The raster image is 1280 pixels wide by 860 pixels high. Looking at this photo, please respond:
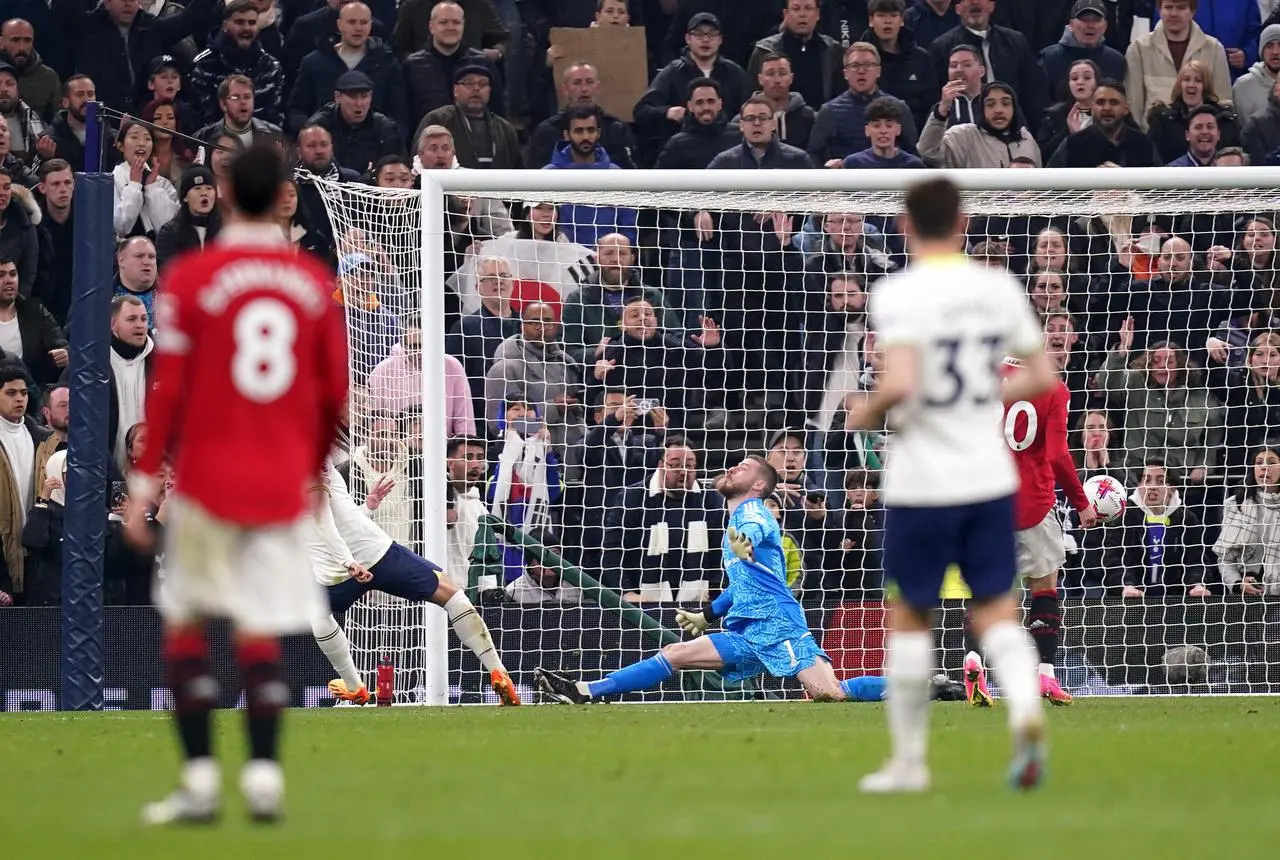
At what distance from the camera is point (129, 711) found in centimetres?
1381

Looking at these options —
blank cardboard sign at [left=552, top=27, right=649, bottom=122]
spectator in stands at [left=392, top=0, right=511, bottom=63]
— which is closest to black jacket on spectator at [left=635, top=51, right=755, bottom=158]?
blank cardboard sign at [left=552, top=27, right=649, bottom=122]

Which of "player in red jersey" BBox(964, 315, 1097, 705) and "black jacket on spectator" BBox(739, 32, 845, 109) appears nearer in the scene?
"player in red jersey" BBox(964, 315, 1097, 705)

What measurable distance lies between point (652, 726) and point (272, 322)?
5099 millimetres

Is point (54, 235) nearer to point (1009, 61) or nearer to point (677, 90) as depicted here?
point (677, 90)

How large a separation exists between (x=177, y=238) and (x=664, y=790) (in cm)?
1017

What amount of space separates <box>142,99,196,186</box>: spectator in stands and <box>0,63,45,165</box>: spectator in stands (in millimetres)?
1043

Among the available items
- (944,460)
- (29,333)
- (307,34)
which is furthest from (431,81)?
(944,460)

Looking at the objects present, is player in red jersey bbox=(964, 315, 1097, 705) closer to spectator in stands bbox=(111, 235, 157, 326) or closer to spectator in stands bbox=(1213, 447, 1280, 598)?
spectator in stands bbox=(1213, 447, 1280, 598)

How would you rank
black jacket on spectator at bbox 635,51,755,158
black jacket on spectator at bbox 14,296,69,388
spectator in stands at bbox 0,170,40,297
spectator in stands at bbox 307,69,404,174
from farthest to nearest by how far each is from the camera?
black jacket on spectator at bbox 635,51,755,158 → spectator in stands at bbox 307,69,404,174 → spectator in stands at bbox 0,170,40,297 → black jacket on spectator at bbox 14,296,69,388

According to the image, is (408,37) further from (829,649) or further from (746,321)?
(829,649)

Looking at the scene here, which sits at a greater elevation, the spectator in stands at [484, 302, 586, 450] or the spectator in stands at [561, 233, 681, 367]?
the spectator in stands at [561, 233, 681, 367]

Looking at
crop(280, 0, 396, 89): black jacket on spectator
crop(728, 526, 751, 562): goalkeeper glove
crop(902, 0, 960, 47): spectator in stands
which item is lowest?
crop(728, 526, 751, 562): goalkeeper glove

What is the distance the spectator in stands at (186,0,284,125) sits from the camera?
58.9 feet

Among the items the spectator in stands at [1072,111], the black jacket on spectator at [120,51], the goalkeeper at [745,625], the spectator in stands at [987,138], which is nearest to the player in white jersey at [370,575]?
the goalkeeper at [745,625]
